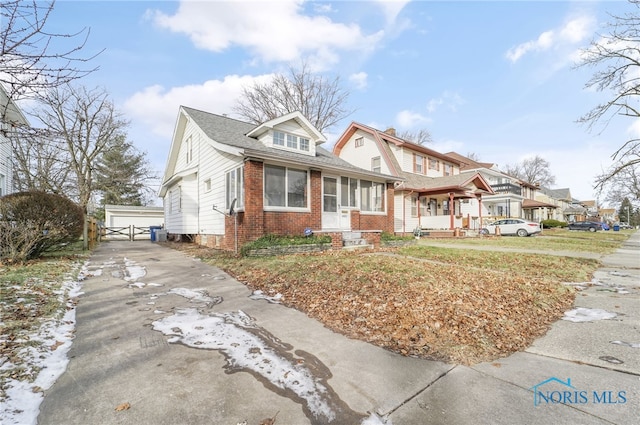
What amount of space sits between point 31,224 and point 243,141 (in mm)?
6884

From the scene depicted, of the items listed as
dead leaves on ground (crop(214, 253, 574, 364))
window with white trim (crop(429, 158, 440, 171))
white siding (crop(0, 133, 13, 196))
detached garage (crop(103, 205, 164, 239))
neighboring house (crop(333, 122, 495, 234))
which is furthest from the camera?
window with white trim (crop(429, 158, 440, 171))

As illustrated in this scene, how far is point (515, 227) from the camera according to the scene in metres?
22.2

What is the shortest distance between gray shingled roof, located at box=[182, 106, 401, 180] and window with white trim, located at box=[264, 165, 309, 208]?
575 millimetres

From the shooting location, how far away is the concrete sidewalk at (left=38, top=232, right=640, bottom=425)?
6.63 feet

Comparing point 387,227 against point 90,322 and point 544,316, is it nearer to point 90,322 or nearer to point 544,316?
point 544,316

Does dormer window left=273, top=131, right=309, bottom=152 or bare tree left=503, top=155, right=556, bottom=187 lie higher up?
bare tree left=503, top=155, right=556, bottom=187

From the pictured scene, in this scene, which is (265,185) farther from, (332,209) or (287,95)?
(287,95)

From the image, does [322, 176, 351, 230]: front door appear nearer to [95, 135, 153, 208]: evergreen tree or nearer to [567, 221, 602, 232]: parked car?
[95, 135, 153, 208]: evergreen tree

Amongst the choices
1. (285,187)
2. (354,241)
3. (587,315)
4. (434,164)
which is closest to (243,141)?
(285,187)

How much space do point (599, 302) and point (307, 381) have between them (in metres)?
5.66

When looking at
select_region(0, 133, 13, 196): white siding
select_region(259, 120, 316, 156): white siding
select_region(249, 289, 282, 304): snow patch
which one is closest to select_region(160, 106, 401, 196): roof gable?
select_region(259, 120, 316, 156): white siding

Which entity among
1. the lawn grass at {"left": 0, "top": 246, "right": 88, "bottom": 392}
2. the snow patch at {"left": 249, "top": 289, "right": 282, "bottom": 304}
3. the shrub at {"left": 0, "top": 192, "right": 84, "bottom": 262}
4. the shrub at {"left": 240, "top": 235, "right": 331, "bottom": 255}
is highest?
the shrub at {"left": 0, "top": 192, "right": 84, "bottom": 262}

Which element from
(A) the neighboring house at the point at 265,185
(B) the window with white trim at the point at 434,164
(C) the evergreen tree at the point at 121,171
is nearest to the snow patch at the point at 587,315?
(A) the neighboring house at the point at 265,185

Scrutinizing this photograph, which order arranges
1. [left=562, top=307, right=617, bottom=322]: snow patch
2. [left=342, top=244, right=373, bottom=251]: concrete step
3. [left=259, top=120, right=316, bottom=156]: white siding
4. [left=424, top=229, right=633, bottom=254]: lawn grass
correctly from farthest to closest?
[left=424, top=229, right=633, bottom=254]: lawn grass
[left=259, top=120, right=316, bottom=156]: white siding
[left=342, top=244, right=373, bottom=251]: concrete step
[left=562, top=307, right=617, bottom=322]: snow patch
